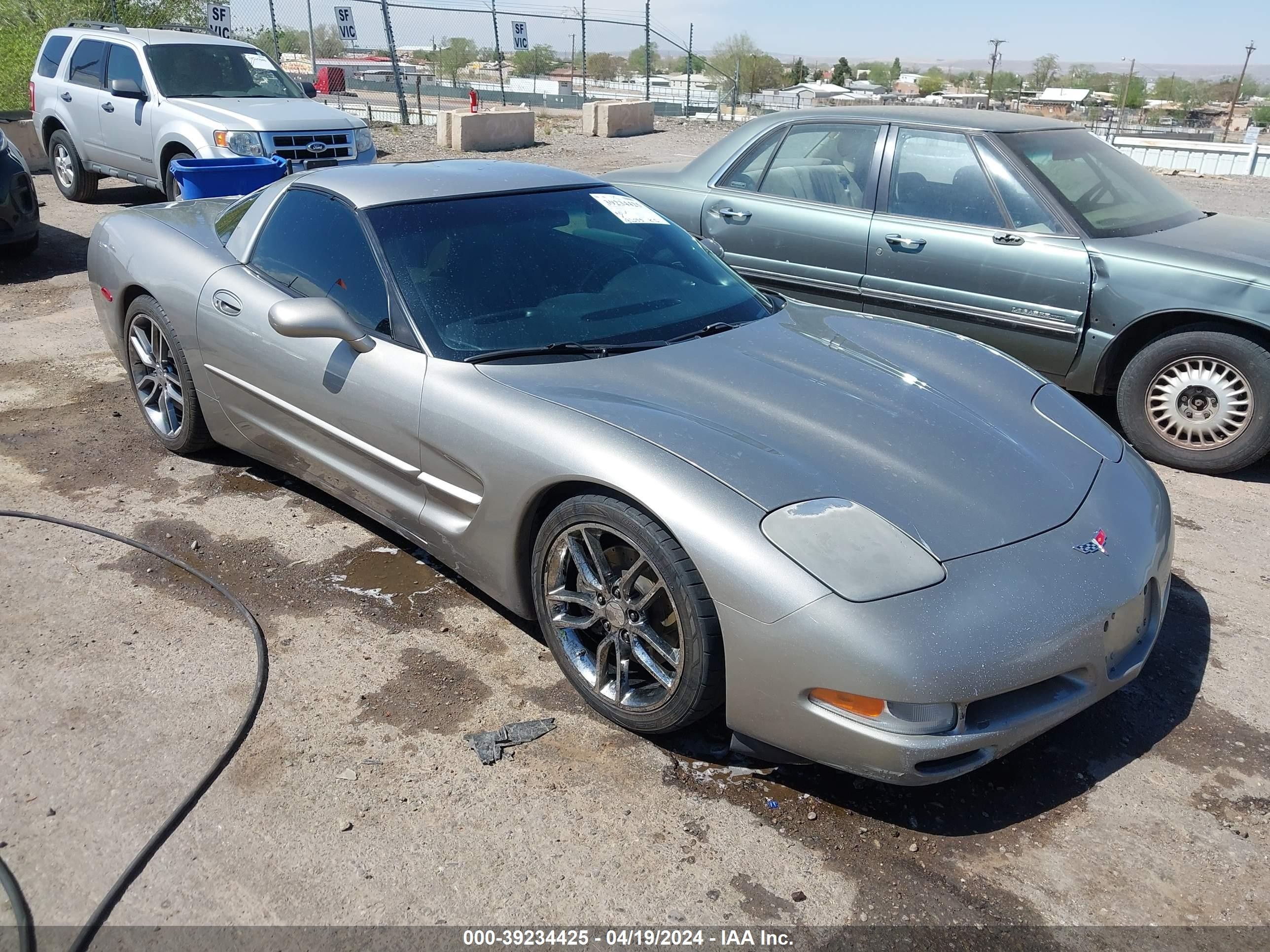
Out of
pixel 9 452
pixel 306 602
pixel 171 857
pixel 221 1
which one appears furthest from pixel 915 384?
pixel 221 1

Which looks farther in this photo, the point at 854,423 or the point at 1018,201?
the point at 1018,201

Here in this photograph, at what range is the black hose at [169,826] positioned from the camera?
2205 millimetres

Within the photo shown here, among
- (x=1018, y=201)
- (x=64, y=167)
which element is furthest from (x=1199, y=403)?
(x=64, y=167)

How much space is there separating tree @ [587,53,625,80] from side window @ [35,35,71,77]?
142ft

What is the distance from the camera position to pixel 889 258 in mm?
5555

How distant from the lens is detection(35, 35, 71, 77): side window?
36.3 feet

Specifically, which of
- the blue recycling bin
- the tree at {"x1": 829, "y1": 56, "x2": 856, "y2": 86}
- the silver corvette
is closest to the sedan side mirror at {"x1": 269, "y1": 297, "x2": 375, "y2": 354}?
the silver corvette

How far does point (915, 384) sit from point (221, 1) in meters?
18.3

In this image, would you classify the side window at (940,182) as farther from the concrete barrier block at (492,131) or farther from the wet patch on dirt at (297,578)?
the concrete barrier block at (492,131)

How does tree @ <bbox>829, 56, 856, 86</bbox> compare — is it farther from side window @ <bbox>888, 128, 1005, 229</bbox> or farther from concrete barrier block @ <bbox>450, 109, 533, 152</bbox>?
side window @ <bbox>888, 128, 1005, 229</bbox>

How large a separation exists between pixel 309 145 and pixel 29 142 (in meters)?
5.84

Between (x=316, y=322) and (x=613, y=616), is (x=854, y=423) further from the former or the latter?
(x=316, y=322)

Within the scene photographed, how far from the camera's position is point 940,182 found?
18.1ft

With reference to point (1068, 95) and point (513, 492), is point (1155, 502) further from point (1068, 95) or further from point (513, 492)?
point (1068, 95)
